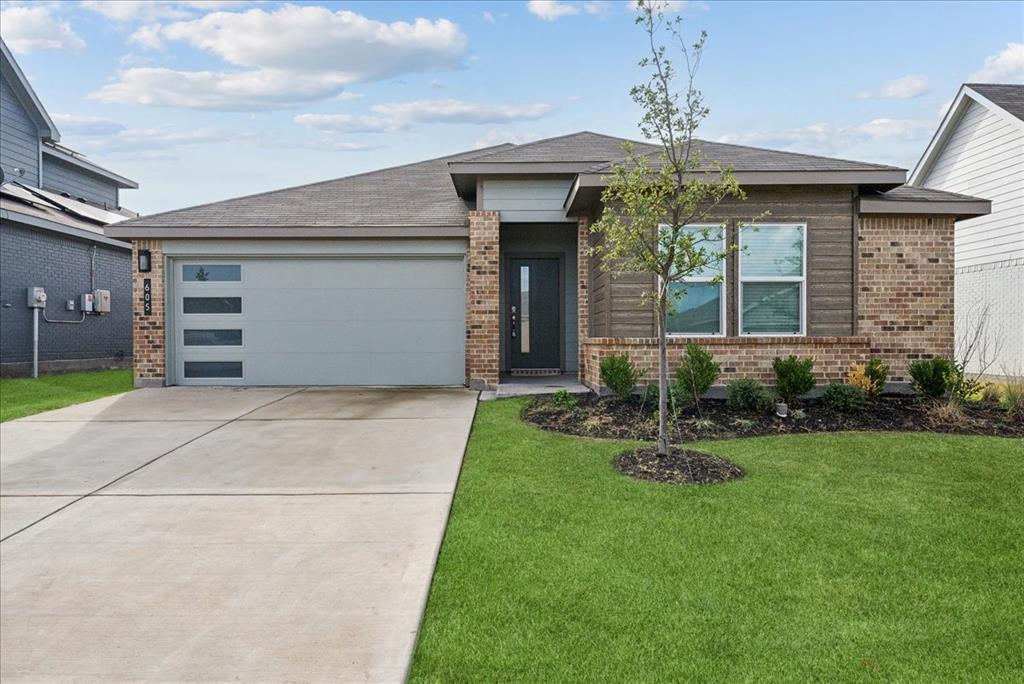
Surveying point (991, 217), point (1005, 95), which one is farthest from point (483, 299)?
point (1005, 95)

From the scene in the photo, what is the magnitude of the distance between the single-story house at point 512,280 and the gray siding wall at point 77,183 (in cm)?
1132

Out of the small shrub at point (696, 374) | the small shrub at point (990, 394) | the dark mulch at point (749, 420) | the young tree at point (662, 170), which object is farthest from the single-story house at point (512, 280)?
the young tree at point (662, 170)

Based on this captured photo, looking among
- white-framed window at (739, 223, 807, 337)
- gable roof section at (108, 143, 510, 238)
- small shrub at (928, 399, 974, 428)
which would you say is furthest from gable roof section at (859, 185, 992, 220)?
gable roof section at (108, 143, 510, 238)

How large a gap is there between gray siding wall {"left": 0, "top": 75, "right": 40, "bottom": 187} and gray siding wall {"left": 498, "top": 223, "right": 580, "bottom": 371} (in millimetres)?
14047

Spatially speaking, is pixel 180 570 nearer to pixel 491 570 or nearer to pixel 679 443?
pixel 491 570

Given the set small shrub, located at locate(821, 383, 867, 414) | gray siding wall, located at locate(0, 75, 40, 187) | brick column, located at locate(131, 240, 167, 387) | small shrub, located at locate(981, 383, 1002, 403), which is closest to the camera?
small shrub, located at locate(821, 383, 867, 414)

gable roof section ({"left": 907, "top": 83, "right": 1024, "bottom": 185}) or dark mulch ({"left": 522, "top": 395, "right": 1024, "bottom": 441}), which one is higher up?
gable roof section ({"left": 907, "top": 83, "right": 1024, "bottom": 185})

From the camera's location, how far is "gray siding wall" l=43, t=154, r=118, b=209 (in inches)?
707

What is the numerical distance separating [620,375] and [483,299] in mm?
3008

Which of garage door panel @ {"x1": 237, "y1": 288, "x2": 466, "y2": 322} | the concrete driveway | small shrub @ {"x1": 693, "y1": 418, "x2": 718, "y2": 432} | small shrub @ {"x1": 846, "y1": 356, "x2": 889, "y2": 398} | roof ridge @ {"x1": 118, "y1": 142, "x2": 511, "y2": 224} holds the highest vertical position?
roof ridge @ {"x1": 118, "y1": 142, "x2": 511, "y2": 224}

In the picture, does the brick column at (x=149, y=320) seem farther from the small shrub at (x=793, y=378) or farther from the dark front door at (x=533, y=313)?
the small shrub at (x=793, y=378)

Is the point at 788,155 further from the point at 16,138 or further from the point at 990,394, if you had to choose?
the point at 16,138

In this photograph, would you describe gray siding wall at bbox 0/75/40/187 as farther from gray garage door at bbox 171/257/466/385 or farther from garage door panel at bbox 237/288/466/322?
garage door panel at bbox 237/288/466/322

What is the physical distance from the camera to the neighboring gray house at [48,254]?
12.6 metres
